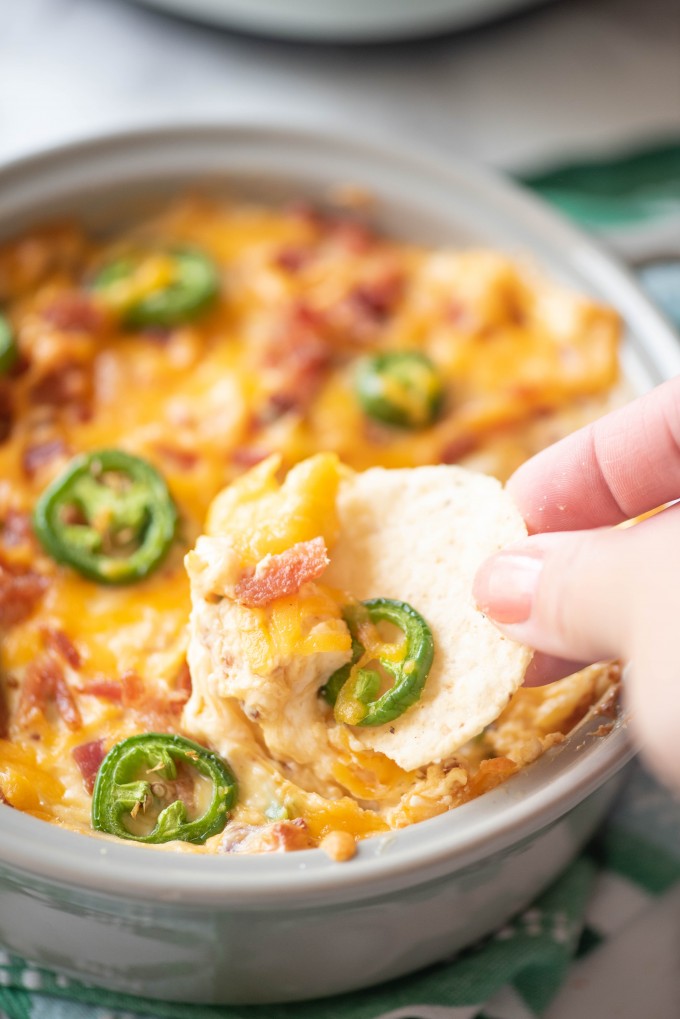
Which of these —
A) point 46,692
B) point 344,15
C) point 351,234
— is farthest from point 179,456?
point 344,15

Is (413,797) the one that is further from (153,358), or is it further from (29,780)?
(153,358)

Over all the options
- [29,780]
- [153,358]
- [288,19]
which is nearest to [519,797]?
[29,780]

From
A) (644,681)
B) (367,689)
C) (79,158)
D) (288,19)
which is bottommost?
(367,689)

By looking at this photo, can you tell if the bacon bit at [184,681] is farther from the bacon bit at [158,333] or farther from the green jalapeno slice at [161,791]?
the bacon bit at [158,333]

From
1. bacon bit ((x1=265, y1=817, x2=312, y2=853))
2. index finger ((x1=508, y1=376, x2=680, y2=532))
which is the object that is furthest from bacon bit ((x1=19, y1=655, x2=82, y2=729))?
index finger ((x1=508, y1=376, x2=680, y2=532))

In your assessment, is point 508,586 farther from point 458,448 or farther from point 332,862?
point 458,448
